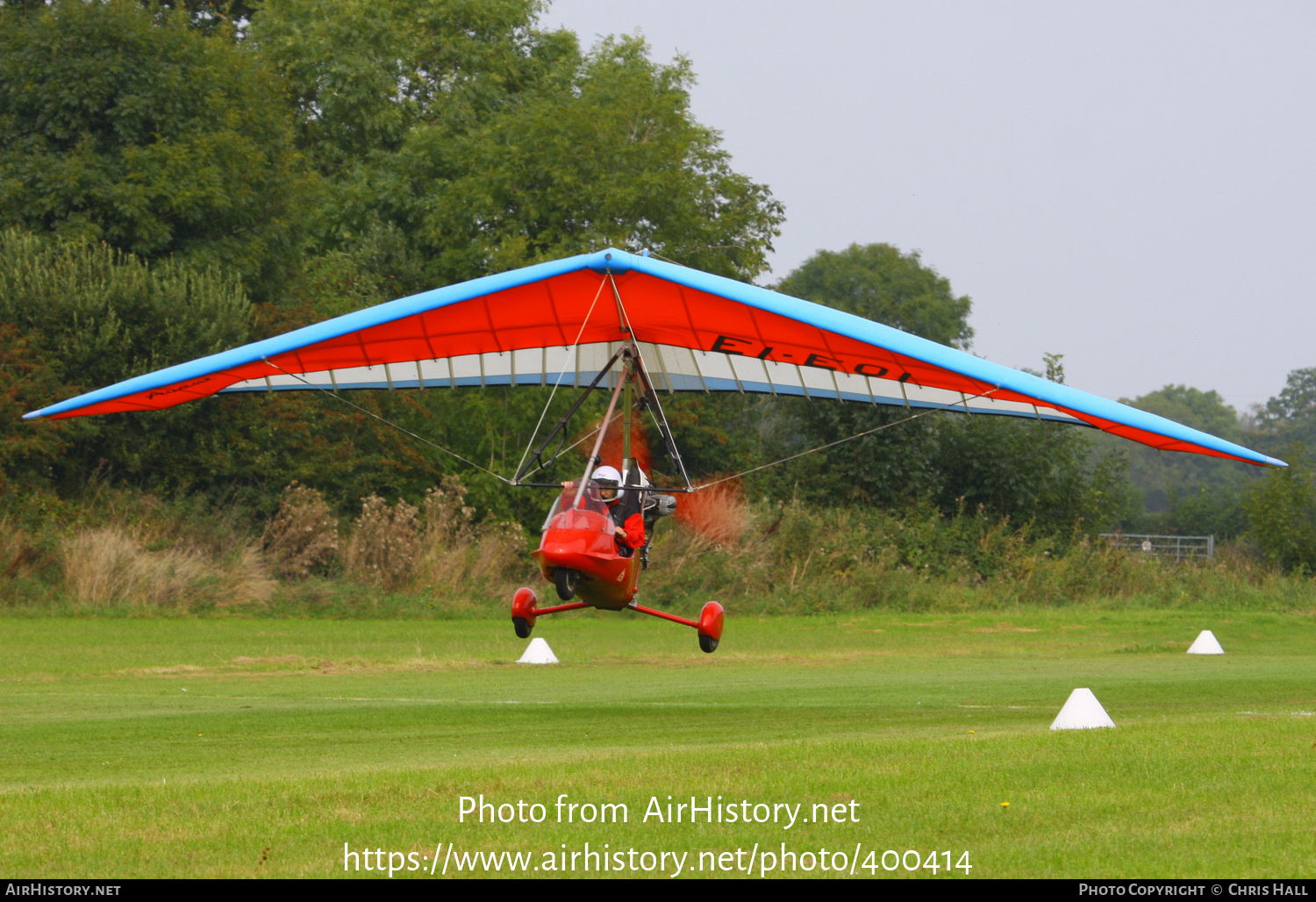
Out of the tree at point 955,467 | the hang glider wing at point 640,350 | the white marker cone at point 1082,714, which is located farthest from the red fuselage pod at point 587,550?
the tree at point 955,467

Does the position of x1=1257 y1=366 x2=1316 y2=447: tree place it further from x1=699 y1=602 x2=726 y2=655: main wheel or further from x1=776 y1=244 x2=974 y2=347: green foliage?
x1=699 y1=602 x2=726 y2=655: main wheel

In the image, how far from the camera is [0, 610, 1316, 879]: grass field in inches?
255

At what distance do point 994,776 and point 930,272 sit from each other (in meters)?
82.2

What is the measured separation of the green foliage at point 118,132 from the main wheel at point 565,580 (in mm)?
23387

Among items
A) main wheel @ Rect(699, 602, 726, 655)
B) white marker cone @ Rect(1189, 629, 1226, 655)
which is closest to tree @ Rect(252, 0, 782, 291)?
white marker cone @ Rect(1189, 629, 1226, 655)

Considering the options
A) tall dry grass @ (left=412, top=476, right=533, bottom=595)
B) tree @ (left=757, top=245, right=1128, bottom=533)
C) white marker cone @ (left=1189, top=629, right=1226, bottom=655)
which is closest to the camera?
white marker cone @ (left=1189, top=629, right=1226, bottom=655)

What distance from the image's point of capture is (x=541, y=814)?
7188mm

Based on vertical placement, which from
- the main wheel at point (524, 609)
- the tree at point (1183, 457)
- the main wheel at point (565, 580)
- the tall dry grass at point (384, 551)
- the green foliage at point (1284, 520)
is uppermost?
the tree at point (1183, 457)

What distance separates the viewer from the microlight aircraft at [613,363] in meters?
11.6

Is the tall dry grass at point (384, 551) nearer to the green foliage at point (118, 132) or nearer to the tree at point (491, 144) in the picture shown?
the green foliage at point (118, 132)

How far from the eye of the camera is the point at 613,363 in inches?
535

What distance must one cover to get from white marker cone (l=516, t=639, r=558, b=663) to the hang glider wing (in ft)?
14.1

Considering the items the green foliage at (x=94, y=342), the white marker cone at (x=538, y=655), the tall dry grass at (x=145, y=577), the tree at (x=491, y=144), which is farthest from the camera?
the tree at (x=491, y=144)

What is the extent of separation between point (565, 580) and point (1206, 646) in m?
14.2
